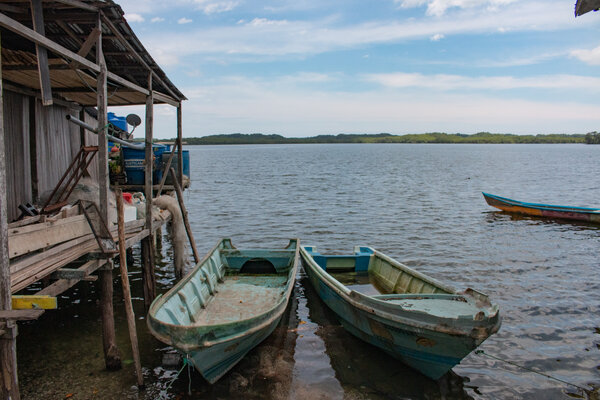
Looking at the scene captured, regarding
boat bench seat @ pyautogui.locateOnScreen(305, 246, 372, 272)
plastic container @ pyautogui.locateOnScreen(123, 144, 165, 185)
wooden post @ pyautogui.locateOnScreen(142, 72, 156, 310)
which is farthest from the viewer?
plastic container @ pyautogui.locateOnScreen(123, 144, 165, 185)

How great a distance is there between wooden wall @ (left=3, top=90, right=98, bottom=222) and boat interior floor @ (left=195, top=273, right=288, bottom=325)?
4.03 m

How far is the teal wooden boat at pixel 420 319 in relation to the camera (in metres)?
5.95

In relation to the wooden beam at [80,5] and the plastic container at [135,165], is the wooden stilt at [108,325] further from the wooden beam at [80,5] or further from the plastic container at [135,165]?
the plastic container at [135,165]

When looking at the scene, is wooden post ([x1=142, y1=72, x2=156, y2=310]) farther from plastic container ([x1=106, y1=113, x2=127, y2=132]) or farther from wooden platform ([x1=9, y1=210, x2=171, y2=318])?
plastic container ([x1=106, y1=113, x2=127, y2=132])

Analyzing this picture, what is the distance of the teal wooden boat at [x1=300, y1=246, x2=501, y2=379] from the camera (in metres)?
5.95

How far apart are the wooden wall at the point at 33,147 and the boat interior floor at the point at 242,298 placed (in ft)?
13.2

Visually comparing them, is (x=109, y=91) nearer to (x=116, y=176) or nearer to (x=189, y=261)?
(x=116, y=176)

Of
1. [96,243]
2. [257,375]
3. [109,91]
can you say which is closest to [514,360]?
[257,375]

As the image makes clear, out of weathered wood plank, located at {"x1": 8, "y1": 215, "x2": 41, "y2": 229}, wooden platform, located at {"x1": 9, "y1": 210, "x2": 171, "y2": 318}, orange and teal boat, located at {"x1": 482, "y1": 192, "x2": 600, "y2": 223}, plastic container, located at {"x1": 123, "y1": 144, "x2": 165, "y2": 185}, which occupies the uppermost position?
plastic container, located at {"x1": 123, "y1": 144, "x2": 165, "y2": 185}

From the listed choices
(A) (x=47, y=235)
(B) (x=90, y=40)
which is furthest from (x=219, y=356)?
(B) (x=90, y=40)

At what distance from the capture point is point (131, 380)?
21.9 ft

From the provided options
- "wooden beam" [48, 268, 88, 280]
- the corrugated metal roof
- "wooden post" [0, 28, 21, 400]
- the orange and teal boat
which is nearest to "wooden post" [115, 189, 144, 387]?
"wooden beam" [48, 268, 88, 280]

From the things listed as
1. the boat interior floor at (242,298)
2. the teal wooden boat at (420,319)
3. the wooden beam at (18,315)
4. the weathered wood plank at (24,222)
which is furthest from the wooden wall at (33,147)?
the teal wooden boat at (420,319)

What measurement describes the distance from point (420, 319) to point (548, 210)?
1722 centimetres
